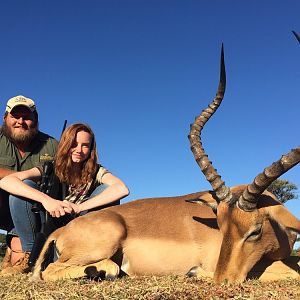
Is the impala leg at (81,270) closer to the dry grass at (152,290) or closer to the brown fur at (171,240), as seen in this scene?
the brown fur at (171,240)

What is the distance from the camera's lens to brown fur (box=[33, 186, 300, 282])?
16.5ft

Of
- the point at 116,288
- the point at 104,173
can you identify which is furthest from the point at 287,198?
the point at 116,288

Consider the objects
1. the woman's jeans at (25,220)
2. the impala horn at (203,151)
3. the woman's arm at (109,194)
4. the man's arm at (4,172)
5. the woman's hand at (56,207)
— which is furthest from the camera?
the man's arm at (4,172)

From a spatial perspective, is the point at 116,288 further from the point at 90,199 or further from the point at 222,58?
the point at 222,58

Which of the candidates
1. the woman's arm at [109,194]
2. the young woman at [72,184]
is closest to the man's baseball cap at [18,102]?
the young woman at [72,184]

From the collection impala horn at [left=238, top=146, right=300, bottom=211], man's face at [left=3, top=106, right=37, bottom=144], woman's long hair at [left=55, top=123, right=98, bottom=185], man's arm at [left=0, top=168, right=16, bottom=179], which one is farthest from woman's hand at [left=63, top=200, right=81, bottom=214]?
impala horn at [left=238, top=146, right=300, bottom=211]

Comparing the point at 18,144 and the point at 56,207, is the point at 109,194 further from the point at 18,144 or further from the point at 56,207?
the point at 18,144

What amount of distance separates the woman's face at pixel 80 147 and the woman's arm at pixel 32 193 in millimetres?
676

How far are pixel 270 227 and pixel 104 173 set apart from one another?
107 inches

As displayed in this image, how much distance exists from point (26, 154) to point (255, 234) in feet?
14.7

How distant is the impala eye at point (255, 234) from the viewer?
4.98 metres

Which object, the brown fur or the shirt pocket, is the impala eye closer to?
the brown fur

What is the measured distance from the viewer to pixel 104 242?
5.54 metres

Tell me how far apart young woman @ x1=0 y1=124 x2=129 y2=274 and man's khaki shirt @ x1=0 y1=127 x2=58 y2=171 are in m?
1.05
